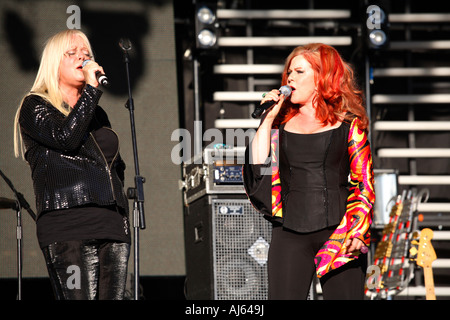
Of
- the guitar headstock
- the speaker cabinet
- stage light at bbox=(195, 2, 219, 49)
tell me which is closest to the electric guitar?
the guitar headstock

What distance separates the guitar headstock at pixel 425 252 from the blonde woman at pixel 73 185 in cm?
287

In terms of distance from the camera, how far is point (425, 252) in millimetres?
5742

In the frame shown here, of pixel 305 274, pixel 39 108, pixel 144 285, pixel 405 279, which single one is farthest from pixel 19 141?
pixel 405 279

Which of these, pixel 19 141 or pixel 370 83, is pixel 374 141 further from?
pixel 19 141

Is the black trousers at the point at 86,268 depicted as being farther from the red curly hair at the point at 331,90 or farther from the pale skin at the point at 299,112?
the red curly hair at the point at 331,90

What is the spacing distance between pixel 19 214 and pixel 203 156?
126 cm

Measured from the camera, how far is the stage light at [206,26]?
256 inches

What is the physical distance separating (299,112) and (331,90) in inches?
6.6

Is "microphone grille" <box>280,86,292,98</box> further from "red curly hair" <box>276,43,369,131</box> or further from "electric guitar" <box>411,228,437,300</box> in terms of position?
"electric guitar" <box>411,228,437,300</box>

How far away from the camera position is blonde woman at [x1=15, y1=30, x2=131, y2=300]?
10.8 ft

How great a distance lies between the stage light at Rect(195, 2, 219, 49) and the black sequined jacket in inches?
122

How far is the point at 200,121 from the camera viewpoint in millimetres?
6578

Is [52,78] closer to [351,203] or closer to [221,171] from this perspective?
[351,203]
